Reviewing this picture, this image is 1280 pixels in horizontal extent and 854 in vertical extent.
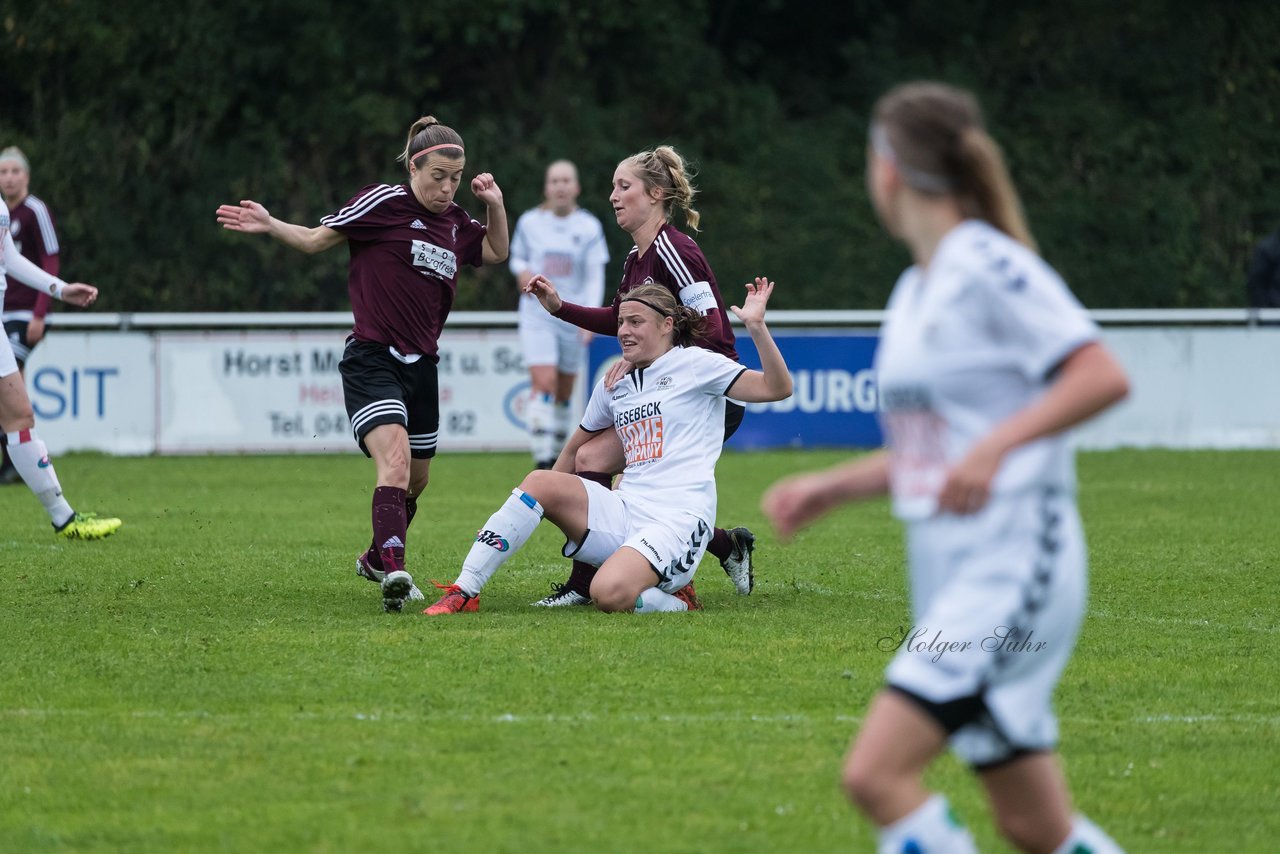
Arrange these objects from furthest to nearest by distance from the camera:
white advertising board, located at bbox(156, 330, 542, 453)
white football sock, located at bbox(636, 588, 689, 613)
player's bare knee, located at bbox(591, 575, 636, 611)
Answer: white advertising board, located at bbox(156, 330, 542, 453)
white football sock, located at bbox(636, 588, 689, 613)
player's bare knee, located at bbox(591, 575, 636, 611)

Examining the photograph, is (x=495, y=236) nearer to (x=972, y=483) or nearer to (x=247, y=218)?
(x=247, y=218)

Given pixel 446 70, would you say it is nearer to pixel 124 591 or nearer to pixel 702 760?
pixel 124 591

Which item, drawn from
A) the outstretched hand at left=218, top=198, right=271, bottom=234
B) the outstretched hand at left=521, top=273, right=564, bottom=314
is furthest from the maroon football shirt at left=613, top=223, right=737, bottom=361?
the outstretched hand at left=218, top=198, right=271, bottom=234

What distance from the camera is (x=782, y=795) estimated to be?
15.2ft

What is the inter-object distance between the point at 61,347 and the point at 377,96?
7.64 meters

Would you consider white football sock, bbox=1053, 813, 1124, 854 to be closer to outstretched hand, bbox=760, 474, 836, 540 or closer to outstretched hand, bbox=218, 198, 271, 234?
outstretched hand, bbox=760, 474, 836, 540

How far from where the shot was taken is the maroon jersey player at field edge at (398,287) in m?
7.84

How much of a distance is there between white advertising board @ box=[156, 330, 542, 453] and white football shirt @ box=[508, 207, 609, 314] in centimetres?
112

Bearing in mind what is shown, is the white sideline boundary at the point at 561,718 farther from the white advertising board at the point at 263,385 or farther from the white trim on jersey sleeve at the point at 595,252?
the white advertising board at the point at 263,385

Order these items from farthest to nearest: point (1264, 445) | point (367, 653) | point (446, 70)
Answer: point (446, 70) < point (1264, 445) < point (367, 653)

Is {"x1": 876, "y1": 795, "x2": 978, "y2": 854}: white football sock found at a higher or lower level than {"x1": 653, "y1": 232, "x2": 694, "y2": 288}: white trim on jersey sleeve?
lower

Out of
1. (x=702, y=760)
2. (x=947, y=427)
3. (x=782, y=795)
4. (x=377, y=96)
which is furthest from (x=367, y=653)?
(x=377, y=96)

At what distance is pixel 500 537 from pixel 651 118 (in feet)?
59.7

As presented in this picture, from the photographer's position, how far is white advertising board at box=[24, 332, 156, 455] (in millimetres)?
16438
